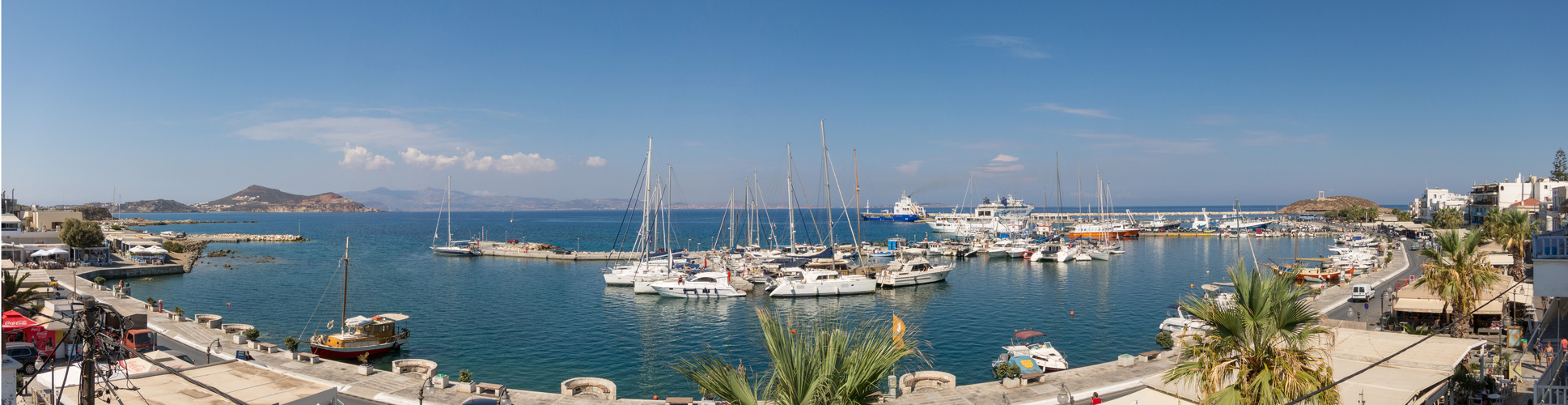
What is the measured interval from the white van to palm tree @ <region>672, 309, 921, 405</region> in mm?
39211

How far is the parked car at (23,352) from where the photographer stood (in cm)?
2089

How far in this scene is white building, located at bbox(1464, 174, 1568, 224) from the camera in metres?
68.4

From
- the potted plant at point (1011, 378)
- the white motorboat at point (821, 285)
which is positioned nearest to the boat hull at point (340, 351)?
the potted plant at point (1011, 378)

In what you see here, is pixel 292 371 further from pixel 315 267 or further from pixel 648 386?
pixel 315 267

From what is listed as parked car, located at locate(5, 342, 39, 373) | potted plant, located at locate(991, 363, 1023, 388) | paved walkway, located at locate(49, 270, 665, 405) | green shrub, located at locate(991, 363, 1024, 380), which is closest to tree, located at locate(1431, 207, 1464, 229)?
green shrub, located at locate(991, 363, 1024, 380)

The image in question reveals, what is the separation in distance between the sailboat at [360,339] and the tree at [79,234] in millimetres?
46566

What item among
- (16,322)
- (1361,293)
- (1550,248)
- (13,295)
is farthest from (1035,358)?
(13,295)

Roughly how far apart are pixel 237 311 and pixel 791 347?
147ft

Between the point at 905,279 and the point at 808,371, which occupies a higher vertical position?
the point at 808,371

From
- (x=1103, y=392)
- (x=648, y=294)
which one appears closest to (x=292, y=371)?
(x=1103, y=392)

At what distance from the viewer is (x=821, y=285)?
4828 centimetres

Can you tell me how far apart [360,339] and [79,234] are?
48874mm

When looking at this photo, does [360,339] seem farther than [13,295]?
Yes

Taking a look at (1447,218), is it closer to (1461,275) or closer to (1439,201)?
(1439,201)
